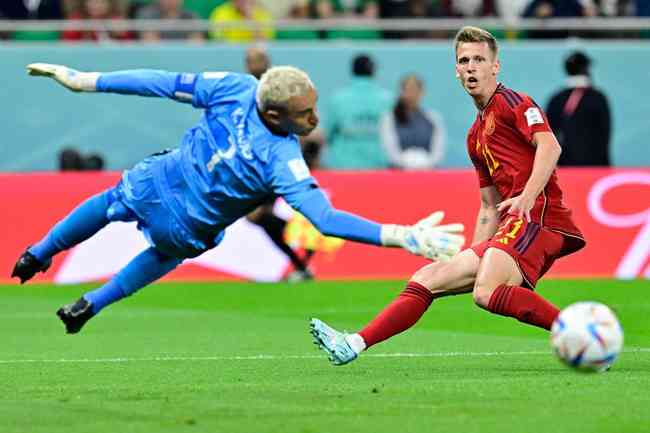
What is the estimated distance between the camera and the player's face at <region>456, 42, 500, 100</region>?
32.8 feet

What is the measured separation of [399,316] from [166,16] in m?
12.6

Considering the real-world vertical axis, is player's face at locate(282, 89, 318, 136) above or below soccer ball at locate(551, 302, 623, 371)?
above

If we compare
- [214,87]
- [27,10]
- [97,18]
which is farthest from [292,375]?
[27,10]

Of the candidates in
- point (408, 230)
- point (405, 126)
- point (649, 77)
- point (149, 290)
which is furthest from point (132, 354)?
point (649, 77)

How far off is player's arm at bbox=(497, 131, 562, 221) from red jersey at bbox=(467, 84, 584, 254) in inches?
8.5

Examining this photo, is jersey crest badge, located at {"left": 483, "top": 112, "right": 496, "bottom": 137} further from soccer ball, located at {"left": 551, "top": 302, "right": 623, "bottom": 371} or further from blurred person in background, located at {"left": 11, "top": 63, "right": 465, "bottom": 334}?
soccer ball, located at {"left": 551, "top": 302, "right": 623, "bottom": 371}

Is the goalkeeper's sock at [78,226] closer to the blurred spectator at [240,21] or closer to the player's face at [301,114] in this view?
the player's face at [301,114]

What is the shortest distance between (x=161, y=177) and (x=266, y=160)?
104 cm

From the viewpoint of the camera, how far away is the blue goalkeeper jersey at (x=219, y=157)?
9.93m

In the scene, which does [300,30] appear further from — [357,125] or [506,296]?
[506,296]

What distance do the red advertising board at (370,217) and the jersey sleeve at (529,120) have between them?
8.78 meters

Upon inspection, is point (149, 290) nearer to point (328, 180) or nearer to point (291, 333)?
point (328, 180)

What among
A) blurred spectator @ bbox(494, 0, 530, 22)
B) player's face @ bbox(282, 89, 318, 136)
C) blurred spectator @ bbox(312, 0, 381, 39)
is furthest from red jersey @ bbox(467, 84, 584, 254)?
blurred spectator @ bbox(494, 0, 530, 22)

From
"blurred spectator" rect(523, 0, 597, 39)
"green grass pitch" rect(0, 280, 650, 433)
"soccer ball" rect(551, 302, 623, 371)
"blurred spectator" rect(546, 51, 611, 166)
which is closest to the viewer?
"green grass pitch" rect(0, 280, 650, 433)
